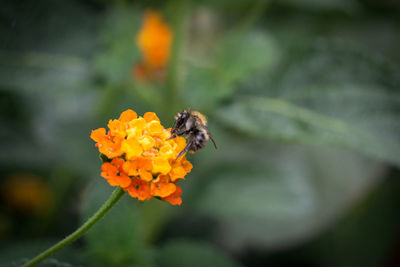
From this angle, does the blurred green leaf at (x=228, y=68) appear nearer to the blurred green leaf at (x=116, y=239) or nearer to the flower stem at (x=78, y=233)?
the blurred green leaf at (x=116, y=239)

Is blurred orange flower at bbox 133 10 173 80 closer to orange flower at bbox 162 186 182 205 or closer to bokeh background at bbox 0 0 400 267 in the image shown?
bokeh background at bbox 0 0 400 267

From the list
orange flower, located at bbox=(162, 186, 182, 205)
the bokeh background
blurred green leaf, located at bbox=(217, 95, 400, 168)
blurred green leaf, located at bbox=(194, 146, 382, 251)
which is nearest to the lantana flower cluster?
orange flower, located at bbox=(162, 186, 182, 205)

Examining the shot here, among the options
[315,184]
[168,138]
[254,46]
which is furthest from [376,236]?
[168,138]

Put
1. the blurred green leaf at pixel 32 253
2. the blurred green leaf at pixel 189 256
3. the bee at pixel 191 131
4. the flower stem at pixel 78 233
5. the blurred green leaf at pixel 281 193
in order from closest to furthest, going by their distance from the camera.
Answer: the flower stem at pixel 78 233 → the bee at pixel 191 131 → the blurred green leaf at pixel 32 253 → the blurred green leaf at pixel 189 256 → the blurred green leaf at pixel 281 193

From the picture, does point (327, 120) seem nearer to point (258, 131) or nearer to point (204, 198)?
point (258, 131)

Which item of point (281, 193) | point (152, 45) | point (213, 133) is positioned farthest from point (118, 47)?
point (281, 193)

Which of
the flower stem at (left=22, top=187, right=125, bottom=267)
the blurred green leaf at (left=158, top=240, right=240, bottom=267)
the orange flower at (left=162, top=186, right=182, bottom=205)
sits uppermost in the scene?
the blurred green leaf at (left=158, top=240, right=240, bottom=267)

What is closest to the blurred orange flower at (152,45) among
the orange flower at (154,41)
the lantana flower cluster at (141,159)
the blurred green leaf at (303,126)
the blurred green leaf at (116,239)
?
the orange flower at (154,41)

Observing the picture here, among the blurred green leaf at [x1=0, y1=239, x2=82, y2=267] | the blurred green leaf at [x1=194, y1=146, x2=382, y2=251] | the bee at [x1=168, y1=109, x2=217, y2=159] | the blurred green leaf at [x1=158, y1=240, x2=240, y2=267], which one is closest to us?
the bee at [x1=168, y1=109, x2=217, y2=159]
